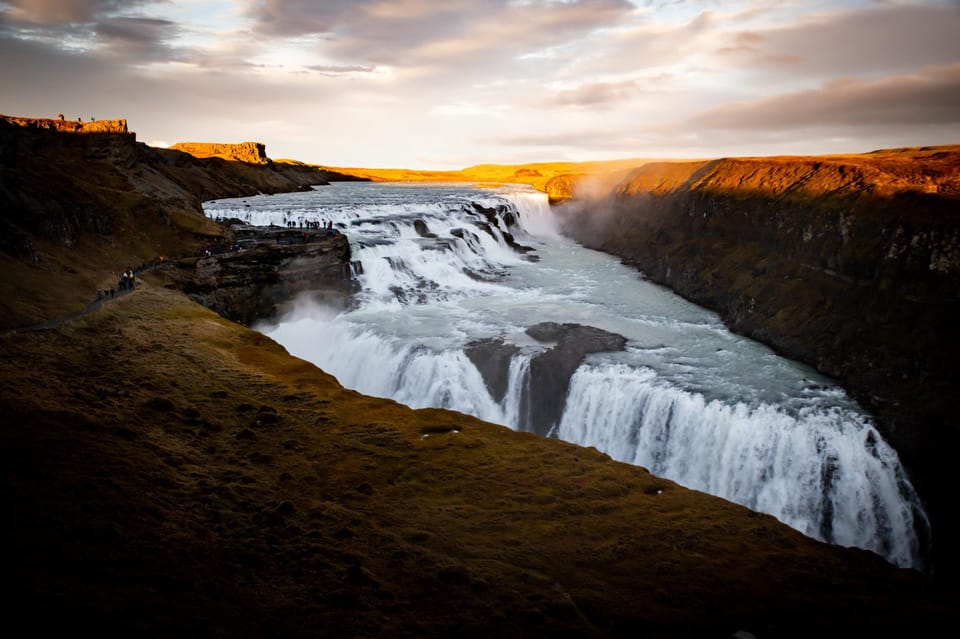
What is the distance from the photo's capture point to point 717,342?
28.9 m

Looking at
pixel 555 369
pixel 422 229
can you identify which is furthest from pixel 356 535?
pixel 422 229

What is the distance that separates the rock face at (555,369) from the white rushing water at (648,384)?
16.3 inches

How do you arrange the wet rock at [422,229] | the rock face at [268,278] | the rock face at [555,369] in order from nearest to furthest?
the rock face at [555,369] → the rock face at [268,278] → the wet rock at [422,229]

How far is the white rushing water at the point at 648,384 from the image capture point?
18.4 metres

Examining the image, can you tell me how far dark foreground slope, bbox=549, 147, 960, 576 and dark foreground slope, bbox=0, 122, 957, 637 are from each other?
456 inches

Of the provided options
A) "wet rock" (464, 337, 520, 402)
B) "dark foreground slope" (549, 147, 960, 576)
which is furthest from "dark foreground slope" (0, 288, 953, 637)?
"dark foreground slope" (549, 147, 960, 576)

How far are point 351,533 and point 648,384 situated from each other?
50.0 feet

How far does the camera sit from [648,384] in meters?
22.6

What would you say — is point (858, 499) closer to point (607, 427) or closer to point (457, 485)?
point (607, 427)

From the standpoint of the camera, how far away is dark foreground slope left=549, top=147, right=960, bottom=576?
1992cm

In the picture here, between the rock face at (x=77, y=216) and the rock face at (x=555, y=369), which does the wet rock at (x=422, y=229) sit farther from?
the rock face at (x=555, y=369)

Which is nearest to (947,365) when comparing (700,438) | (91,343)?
(700,438)

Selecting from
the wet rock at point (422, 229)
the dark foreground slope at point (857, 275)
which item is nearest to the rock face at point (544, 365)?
the dark foreground slope at point (857, 275)

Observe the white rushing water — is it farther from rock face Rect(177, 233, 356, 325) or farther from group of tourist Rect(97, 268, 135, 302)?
group of tourist Rect(97, 268, 135, 302)
